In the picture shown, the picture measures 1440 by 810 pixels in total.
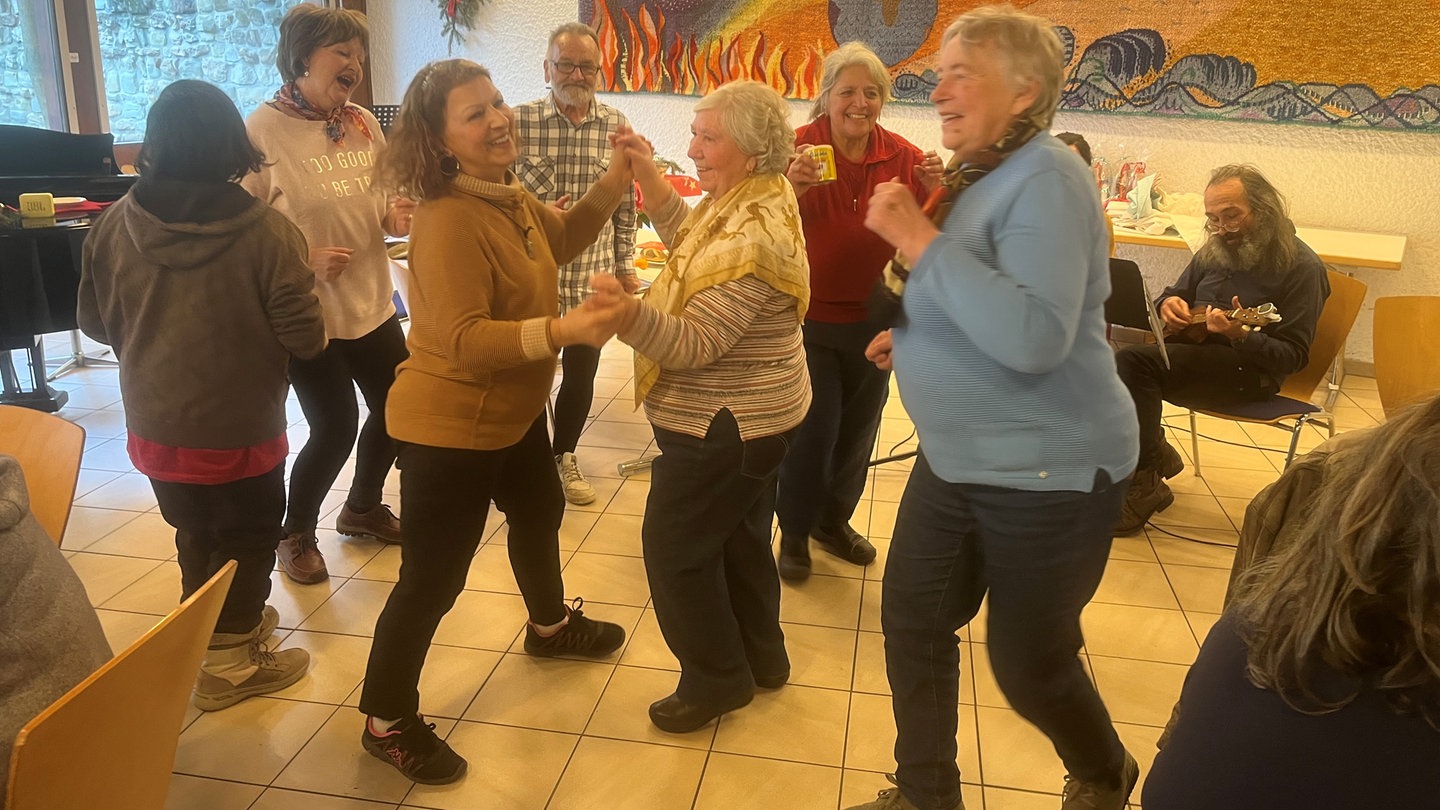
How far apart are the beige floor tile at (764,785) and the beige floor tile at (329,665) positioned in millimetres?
886

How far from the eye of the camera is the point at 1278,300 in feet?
10.3

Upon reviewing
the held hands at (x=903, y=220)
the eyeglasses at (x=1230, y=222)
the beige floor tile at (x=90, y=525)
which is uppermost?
the held hands at (x=903, y=220)

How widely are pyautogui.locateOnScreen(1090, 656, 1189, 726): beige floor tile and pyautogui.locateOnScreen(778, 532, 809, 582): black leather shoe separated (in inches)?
31.2

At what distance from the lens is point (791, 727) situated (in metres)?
2.21

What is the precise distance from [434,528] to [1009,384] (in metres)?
1.08

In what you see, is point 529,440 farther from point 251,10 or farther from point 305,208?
point 251,10

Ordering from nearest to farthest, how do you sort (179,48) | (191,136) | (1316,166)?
(191,136) → (1316,166) → (179,48)

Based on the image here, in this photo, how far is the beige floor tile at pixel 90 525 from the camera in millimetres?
2953

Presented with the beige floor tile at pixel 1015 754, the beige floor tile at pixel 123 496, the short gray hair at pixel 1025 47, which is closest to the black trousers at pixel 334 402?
the beige floor tile at pixel 123 496

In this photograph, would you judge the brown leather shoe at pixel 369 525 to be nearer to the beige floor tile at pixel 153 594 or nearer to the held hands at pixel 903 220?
the beige floor tile at pixel 153 594

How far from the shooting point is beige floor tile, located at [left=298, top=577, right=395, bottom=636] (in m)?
2.56

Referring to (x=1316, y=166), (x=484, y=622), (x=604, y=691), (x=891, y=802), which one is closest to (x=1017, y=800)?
(x=891, y=802)

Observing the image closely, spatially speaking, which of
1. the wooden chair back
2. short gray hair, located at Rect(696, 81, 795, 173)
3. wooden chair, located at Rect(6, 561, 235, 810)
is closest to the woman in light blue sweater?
short gray hair, located at Rect(696, 81, 795, 173)

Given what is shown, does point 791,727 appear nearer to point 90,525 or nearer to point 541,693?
point 541,693
